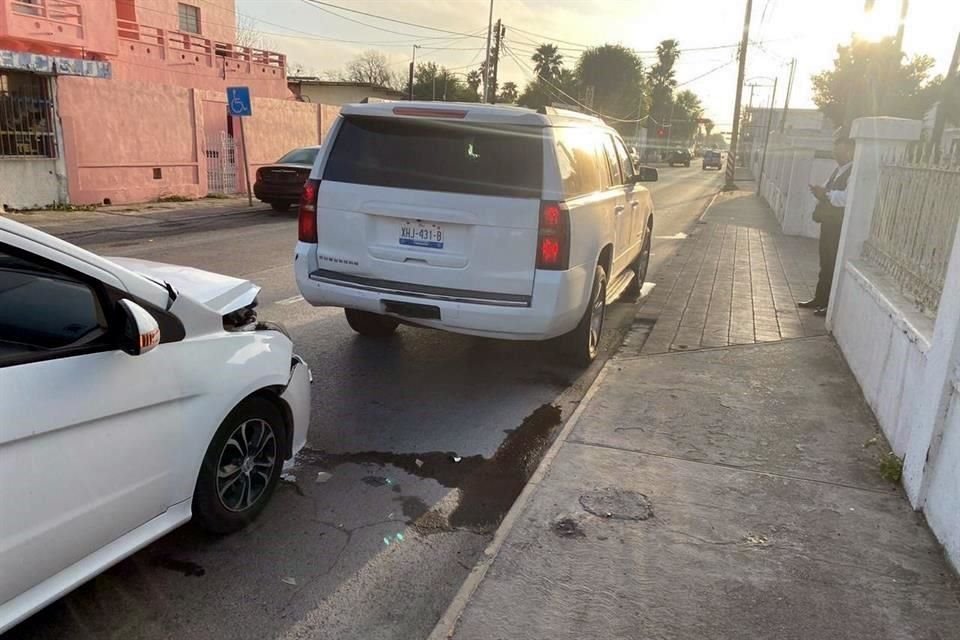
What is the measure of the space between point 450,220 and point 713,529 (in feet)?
8.55

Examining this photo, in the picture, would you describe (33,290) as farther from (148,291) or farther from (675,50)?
(675,50)

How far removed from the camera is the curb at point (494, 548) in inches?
109

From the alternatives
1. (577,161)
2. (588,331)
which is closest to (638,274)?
(588,331)

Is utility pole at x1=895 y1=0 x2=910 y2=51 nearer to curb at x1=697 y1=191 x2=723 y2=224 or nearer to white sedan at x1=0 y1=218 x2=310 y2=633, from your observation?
curb at x1=697 y1=191 x2=723 y2=224

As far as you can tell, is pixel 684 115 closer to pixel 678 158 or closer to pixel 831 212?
pixel 678 158

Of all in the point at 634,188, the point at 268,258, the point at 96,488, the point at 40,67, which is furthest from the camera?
the point at 40,67

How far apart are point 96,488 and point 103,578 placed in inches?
29.7

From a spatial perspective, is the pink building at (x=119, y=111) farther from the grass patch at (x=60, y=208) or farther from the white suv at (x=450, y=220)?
the white suv at (x=450, y=220)

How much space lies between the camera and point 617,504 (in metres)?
3.70

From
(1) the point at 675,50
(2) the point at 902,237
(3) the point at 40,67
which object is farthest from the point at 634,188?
(1) the point at 675,50

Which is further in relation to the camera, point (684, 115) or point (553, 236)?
point (684, 115)

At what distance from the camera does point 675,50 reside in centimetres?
9350

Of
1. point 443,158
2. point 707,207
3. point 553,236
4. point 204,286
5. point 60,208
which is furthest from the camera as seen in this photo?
point 707,207

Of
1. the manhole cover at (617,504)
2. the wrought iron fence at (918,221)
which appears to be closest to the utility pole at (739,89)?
the wrought iron fence at (918,221)
